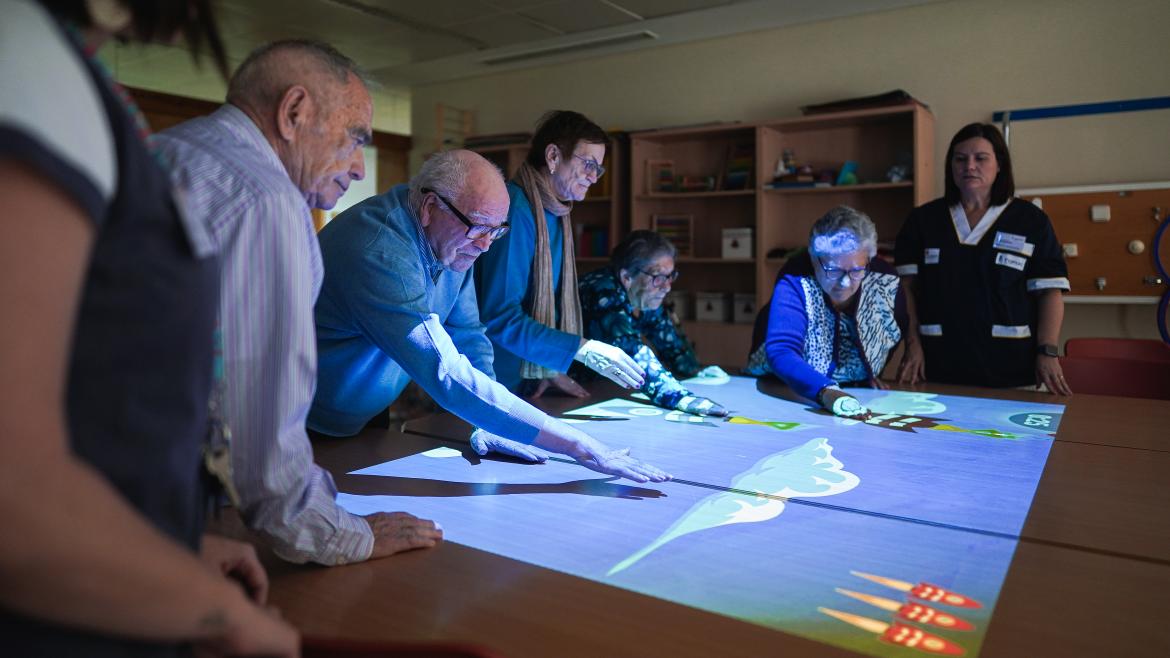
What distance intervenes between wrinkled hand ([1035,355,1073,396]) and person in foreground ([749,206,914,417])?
0.52 metres

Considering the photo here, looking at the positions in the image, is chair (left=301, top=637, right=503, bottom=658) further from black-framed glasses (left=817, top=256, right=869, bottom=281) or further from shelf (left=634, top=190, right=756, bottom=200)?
shelf (left=634, top=190, right=756, bottom=200)

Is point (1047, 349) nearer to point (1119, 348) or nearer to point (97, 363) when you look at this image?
point (1119, 348)

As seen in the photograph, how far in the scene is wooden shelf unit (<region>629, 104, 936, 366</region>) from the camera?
5098 millimetres

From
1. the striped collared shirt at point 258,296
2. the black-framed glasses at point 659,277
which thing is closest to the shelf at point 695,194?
the black-framed glasses at point 659,277

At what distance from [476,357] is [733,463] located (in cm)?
72

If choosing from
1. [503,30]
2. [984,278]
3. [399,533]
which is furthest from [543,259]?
[503,30]

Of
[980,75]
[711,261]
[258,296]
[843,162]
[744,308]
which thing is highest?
[980,75]

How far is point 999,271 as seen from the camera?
9.91 feet

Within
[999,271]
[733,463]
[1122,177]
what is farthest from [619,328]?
[1122,177]

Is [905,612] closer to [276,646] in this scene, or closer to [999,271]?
[276,646]

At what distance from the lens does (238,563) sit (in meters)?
0.90

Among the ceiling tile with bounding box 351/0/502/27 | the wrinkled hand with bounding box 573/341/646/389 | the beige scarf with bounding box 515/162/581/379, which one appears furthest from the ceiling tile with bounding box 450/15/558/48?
the wrinkled hand with bounding box 573/341/646/389

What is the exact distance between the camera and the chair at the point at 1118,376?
2.79 m

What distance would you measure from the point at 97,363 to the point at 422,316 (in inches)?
37.5
